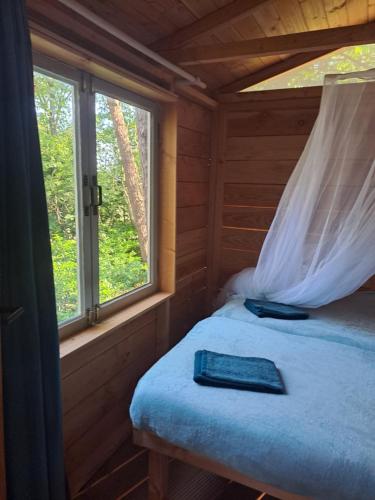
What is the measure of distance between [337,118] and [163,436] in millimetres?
1896

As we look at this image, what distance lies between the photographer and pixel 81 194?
1.75 metres

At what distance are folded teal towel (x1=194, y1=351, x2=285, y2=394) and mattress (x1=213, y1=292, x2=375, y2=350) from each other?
520mm

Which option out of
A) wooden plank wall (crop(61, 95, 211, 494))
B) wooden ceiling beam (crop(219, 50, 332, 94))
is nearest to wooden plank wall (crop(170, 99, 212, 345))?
wooden plank wall (crop(61, 95, 211, 494))

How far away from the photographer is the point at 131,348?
7.14 ft

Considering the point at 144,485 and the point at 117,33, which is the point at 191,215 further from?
the point at 144,485

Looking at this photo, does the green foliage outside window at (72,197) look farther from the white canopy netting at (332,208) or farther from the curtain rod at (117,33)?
the white canopy netting at (332,208)

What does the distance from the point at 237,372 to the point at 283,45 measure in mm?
1683

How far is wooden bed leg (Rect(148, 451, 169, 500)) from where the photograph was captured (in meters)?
1.50

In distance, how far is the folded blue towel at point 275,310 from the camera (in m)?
2.23

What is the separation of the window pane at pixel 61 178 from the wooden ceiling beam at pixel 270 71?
1.62 m

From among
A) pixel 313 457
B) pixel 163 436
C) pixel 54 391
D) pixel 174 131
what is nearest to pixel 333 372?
pixel 313 457

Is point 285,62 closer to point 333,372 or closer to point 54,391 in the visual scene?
point 333,372

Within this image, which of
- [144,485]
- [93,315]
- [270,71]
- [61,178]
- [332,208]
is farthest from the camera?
[270,71]

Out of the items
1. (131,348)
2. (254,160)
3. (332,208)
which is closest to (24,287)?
(131,348)
